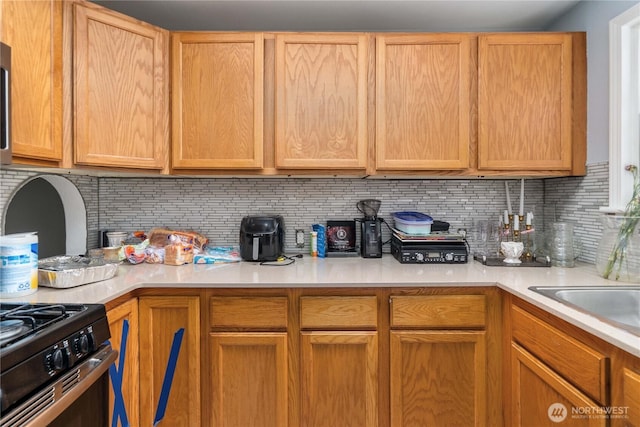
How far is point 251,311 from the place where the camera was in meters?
1.61

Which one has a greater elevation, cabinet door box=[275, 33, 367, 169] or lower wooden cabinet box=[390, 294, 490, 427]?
cabinet door box=[275, 33, 367, 169]

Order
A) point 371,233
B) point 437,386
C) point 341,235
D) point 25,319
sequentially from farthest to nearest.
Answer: point 341,235 → point 371,233 → point 437,386 → point 25,319

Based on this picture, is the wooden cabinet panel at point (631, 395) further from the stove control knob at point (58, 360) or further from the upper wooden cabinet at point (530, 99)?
the stove control knob at point (58, 360)

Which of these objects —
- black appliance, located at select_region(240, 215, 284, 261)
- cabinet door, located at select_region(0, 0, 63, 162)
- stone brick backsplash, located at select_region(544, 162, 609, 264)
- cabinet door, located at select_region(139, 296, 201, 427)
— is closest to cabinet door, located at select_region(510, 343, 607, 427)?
stone brick backsplash, located at select_region(544, 162, 609, 264)

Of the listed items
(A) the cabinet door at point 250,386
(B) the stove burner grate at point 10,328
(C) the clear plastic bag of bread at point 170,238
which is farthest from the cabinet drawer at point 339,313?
(B) the stove burner grate at point 10,328

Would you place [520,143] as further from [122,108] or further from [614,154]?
[122,108]

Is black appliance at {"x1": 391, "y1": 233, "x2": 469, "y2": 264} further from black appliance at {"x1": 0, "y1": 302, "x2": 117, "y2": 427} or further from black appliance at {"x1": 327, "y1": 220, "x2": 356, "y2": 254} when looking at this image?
black appliance at {"x1": 0, "y1": 302, "x2": 117, "y2": 427}

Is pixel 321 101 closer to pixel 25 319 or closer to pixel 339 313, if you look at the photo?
pixel 339 313

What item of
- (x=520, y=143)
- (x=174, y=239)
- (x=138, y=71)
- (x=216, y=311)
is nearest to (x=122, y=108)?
(x=138, y=71)

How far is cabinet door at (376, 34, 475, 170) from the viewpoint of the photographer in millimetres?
1908

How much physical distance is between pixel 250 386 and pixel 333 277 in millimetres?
601

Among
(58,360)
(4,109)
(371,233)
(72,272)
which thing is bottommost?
(58,360)

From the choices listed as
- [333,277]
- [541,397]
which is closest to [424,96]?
[333,277]

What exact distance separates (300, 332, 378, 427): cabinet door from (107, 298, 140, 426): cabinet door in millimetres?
716
